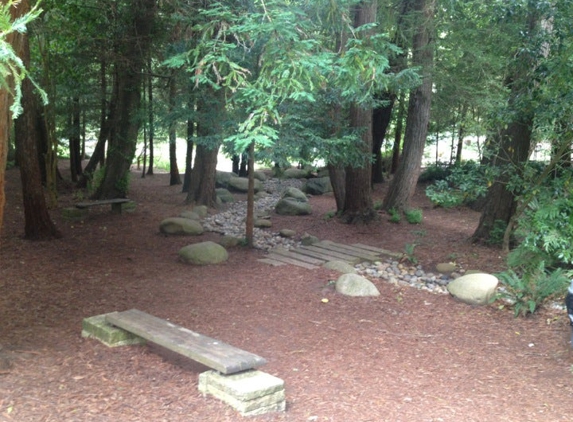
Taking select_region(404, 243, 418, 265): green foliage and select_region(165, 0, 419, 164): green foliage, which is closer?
select_region(165, 0, 419, 164): green foliage

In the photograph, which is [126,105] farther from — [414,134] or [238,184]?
[414,134]

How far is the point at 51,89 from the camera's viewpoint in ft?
38.4

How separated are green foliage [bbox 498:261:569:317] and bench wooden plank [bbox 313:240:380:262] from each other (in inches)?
104

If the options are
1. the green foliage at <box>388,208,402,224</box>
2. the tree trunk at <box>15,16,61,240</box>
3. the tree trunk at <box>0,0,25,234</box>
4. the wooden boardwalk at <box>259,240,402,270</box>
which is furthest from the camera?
the green foliage at <box>388,208,402,224</box>

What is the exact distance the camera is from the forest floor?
13.2 ft

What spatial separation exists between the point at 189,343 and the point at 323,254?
5176 mm

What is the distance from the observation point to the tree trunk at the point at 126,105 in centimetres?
1066

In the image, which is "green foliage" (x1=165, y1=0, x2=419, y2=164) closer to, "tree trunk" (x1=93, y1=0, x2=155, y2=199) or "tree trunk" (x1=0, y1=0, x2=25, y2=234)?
"tree trunk" (x1=0, y1=0, x2=25, y2=234)

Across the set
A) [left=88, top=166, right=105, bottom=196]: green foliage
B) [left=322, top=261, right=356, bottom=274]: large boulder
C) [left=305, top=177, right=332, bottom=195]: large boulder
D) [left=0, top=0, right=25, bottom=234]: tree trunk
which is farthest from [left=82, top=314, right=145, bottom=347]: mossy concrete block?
[left=305, top=177, right=332, bottom=195]: large boulder

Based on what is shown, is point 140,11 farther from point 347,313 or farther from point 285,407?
point 285,407

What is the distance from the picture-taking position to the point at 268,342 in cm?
544

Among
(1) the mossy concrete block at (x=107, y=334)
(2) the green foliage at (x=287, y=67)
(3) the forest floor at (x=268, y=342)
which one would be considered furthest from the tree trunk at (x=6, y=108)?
(2) the green foliage at (x=287, y=67)

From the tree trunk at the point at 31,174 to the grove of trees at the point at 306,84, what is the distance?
0.02m

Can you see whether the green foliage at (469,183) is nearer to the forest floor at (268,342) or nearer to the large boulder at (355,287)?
the forest floor at (268,342)
